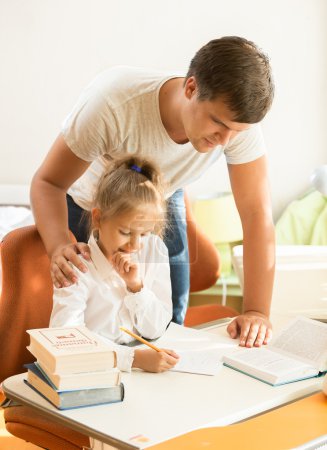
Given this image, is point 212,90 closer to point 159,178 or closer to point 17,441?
point 159,178

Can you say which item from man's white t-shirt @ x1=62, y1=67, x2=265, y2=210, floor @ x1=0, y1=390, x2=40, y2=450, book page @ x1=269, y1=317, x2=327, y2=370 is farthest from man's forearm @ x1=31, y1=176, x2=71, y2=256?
floor @ x1=0, y1=390, x2=40, y2=450

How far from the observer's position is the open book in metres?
1.53

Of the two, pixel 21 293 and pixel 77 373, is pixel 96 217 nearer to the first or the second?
pixel 21 293

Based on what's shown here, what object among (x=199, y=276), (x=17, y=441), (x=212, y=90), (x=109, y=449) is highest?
(x=212, y=90)

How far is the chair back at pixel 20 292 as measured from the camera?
180 cm

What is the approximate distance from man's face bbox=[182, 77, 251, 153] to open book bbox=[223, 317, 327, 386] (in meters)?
0.48

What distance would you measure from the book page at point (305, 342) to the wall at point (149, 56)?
2565 millimetres

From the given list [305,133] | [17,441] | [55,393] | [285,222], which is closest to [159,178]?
[55,393]

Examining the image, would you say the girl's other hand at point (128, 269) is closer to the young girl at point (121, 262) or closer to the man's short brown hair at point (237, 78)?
the young girl at point (121, 262)

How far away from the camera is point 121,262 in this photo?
1711mm

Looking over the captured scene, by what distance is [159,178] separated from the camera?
1.83m

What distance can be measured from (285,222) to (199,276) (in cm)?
175

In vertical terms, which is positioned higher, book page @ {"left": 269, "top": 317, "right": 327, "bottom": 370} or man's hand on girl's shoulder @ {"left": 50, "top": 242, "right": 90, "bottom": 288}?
man's hand on girl's shoulder @ {"left": 50, "top": 242, "right": 90, "bottom": 288}

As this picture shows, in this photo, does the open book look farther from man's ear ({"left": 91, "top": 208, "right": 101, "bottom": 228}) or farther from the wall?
the wall
